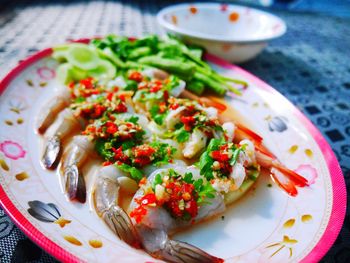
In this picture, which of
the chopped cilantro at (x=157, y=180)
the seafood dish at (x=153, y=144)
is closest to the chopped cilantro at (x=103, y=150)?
the seafood dish at (x=153, y=144)

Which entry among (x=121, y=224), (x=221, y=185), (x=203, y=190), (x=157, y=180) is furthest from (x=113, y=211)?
(x=221, y=185)

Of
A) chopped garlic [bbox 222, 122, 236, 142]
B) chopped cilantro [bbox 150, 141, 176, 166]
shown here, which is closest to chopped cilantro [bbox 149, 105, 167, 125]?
chopped cilantro [bbox 150, 141, 176, 166]

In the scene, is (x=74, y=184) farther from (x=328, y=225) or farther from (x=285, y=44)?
(x=285, y=44)

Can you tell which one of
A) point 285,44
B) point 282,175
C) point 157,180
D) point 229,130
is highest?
point 157,180

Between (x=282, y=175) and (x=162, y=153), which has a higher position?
(x=162, y=153)

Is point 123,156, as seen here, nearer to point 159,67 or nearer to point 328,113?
point 159,67

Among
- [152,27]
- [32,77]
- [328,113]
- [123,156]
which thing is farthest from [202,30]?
[123,156]

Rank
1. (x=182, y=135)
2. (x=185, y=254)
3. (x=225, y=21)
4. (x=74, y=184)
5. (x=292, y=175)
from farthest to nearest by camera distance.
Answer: (x=225, y=21) → (x=182, y=135) → (x=292, y=175) → (x=74, y=184) → (x=185, y=254)

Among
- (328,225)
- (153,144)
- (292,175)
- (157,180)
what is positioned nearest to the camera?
(328,225)
